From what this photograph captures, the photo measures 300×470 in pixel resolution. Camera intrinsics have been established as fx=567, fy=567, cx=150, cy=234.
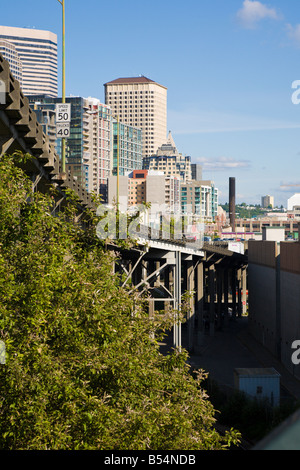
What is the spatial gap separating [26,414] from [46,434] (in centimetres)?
67

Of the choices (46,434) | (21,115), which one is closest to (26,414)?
(46,434)

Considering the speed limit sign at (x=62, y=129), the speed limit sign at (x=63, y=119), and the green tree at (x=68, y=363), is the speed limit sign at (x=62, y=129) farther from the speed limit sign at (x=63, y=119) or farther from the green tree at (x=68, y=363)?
the green tree at (x=68, y=363)

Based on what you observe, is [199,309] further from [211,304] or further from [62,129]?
[62,129]

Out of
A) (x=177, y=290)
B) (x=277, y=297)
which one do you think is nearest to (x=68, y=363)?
(x=177, y=290)

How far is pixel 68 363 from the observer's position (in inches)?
423

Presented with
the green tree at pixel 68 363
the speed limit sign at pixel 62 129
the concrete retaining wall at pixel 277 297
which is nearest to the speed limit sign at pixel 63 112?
the speed limit sign at pixel 62 129

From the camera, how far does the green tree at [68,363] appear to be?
933 cm

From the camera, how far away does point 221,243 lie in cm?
11175

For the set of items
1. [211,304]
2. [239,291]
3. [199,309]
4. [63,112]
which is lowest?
[239,291]

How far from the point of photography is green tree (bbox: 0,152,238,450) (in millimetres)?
9328

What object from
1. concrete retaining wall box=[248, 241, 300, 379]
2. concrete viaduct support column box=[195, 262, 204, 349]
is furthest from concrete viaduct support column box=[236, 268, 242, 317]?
concrete viaduct support column box=[195, 262, 204, 349]

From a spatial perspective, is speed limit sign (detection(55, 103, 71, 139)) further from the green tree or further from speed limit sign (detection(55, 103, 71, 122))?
the green tree

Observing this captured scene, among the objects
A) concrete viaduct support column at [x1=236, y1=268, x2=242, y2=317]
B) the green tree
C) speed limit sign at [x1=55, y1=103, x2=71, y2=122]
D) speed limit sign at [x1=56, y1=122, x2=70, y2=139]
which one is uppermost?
speed limit sign at [x1=55, y1=103, x2=71, y2=122]

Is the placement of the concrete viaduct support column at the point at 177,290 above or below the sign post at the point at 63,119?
below
